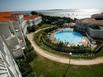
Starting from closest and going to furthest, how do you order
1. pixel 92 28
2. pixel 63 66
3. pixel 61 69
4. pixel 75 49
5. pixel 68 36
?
pixel 61 69 → pixel 63 66 → pixel 75 49 → pixel 92 28 → pixel 68 36

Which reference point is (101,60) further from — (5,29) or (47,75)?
(5,29)

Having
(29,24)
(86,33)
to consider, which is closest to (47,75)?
(86,33)

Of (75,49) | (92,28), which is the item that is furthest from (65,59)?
(92,28)

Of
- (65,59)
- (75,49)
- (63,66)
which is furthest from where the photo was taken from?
(75,49)

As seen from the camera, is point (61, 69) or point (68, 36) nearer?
point (61, 69)

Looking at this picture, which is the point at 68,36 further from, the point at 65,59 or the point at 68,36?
the point at 65,59

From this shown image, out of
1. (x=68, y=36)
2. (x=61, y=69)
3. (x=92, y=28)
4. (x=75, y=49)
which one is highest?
(x=92, y=28)
